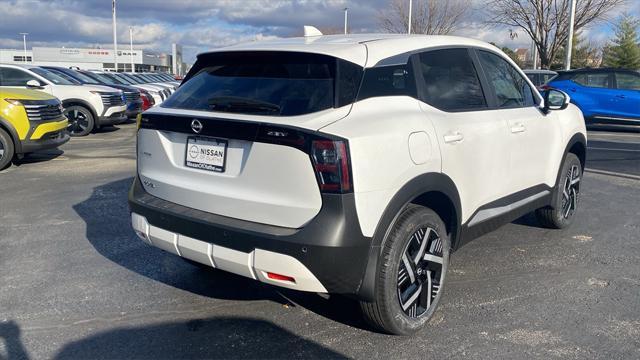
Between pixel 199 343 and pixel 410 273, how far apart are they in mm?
1295

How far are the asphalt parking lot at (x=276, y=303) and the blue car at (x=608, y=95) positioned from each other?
9.89 m

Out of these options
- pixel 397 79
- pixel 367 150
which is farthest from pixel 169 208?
pixel 397 79

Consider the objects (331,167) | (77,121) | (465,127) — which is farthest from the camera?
(77,121)

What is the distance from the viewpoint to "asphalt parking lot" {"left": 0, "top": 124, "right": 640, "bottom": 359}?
3.14 m

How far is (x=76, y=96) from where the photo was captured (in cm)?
1263

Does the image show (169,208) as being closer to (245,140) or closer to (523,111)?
(245,140)

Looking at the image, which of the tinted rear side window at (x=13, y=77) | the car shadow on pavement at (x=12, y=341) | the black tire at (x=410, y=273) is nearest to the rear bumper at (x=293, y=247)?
the black tire at (x=410, y=273)

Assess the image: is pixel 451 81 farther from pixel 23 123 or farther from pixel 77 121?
pixel 77 121

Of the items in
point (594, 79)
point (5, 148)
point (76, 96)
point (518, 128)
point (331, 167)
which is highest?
point (594, 79)

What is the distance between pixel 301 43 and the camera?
3.45 meters

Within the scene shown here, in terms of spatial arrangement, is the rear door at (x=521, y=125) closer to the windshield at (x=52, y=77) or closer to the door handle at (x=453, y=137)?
the door handle at (x=453, y=137)

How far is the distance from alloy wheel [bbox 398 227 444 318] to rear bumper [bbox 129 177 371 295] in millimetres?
446

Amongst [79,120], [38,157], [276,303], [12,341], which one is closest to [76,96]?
[79,120]

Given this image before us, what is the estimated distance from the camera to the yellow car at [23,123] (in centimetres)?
830
